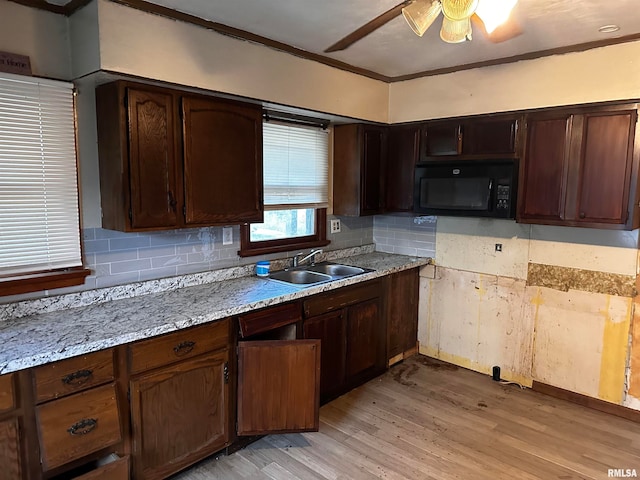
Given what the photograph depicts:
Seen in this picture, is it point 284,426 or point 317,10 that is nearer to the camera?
point 317,10

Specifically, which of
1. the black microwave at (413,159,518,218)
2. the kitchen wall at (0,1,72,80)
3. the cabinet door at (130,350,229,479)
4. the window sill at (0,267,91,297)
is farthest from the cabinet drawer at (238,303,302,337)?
the kitchen wall at (0,1,72,80)

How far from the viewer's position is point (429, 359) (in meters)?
4.02

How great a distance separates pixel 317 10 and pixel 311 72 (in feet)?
2.59

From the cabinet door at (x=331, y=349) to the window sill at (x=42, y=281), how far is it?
56.9 inches

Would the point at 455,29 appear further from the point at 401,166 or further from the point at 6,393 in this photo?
the point at 6,393

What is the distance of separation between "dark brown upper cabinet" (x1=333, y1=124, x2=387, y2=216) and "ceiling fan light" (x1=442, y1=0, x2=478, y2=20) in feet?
6.18

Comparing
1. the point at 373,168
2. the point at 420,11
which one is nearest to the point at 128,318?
the point at 420,11

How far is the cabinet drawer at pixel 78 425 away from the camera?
6.02 ft

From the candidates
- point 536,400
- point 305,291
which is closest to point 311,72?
point 305,291

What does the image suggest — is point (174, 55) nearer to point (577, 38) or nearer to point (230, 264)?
point (230, 264)

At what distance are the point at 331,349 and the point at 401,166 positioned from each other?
1.70 metres

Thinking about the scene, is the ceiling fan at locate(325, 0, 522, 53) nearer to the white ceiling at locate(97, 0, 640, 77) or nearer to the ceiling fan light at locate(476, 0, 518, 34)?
the ceiling fan light at locate(476, 0, 518, 34)

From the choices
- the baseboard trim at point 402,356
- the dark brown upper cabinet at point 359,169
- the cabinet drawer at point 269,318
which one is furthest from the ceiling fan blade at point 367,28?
the baseboard trim at point 402,356

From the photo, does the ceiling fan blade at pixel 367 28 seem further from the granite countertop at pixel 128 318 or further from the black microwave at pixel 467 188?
the granite countertop at pixel 128 318
